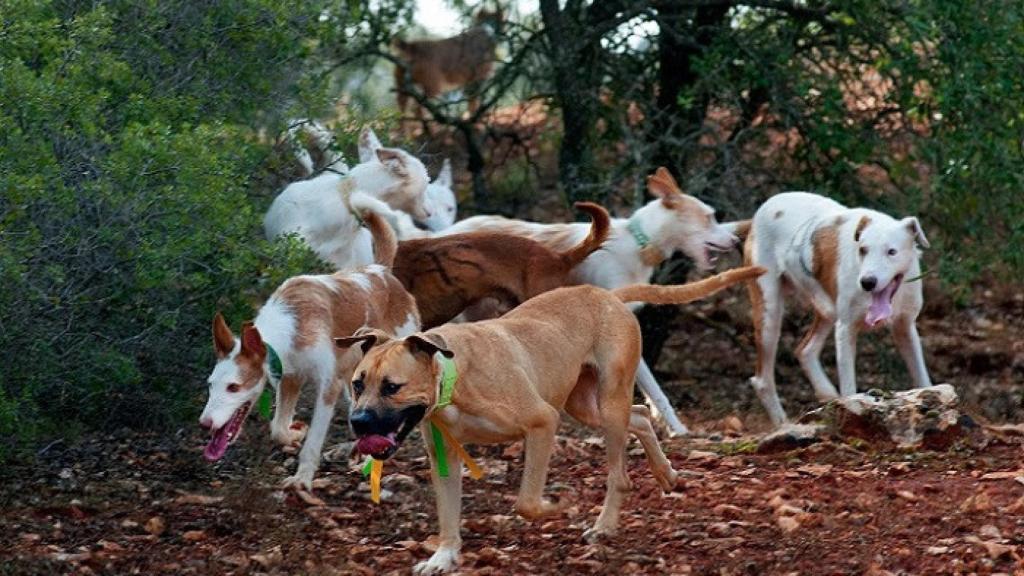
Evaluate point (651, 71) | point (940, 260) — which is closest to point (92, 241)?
point (940, 260)

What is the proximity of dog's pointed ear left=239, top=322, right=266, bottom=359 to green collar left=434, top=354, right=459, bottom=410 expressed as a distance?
1.80m

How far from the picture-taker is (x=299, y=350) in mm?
9086

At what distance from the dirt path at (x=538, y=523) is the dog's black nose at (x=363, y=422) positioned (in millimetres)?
918

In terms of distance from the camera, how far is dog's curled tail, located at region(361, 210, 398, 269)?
1039 cm

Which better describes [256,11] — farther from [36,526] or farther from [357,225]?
[36,526]

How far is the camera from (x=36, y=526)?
8.27 metres

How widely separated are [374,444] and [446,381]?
450mm

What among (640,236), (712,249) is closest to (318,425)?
(640,236)

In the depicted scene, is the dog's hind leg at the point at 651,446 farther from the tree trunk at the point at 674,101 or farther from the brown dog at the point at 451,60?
the brown dog at the point at 451,60

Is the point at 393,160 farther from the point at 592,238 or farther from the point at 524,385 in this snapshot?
the point at 524,385

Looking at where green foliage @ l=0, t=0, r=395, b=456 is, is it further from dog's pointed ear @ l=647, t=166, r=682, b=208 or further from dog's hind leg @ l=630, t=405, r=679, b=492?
dog's pointed ear @ l=647, t=166, r=682, b=208

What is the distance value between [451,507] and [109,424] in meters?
3.56

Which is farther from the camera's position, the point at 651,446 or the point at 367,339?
the point at 651,446

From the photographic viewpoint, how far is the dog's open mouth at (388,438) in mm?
6602
